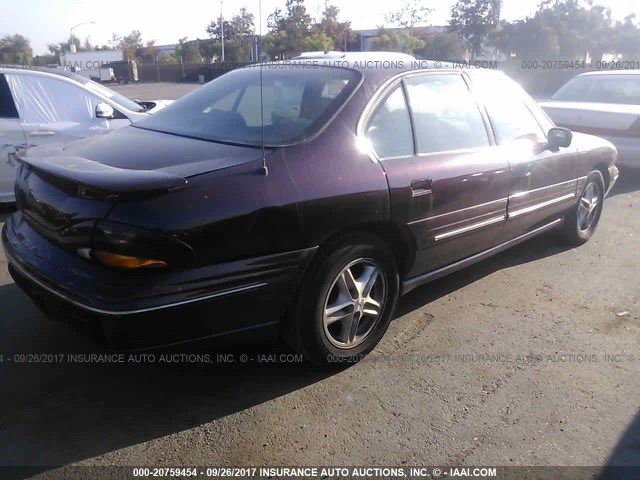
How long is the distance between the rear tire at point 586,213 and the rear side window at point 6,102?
5436 mm

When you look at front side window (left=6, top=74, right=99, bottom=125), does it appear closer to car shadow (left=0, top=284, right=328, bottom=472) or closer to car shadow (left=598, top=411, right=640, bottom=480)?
car shadow (left=0, top=284, right=328, bottom=472)

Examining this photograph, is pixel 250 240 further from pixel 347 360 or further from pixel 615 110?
pixel 615 110

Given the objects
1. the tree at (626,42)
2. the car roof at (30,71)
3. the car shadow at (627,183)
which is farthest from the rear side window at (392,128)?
the tree at (626,42)

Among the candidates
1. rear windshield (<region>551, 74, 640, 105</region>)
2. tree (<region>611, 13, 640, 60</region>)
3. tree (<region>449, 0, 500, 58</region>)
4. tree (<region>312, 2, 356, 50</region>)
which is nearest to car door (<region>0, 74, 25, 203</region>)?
rear windshield (<region>551, 74, 640, 105</region>)

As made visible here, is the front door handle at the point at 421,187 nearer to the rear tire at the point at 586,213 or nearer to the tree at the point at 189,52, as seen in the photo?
the rear tire at the point at 586,213

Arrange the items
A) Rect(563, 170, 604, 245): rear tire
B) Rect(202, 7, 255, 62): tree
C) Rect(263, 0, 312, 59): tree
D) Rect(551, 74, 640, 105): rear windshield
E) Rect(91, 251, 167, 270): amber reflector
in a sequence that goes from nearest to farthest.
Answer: Rect(91, 251, 167, 270): amber reflector < Rect(563, 170, 604, 245): rear tire < Rect(551, 74, 640, 105): rear windshield < Rect(263, 0, 312, 59): tree < Rect(202, 7, 255, 62): tree

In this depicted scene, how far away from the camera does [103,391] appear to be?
2736 mm

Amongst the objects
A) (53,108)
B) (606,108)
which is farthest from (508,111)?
(53,108)

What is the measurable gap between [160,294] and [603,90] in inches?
320

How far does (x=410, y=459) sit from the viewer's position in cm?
236

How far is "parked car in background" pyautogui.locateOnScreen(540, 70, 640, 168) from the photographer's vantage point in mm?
7238

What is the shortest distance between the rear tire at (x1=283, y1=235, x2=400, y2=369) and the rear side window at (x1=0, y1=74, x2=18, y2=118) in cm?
442

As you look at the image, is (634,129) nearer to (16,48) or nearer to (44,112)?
(44,112)

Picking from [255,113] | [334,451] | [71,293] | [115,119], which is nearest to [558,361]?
[334,451]
